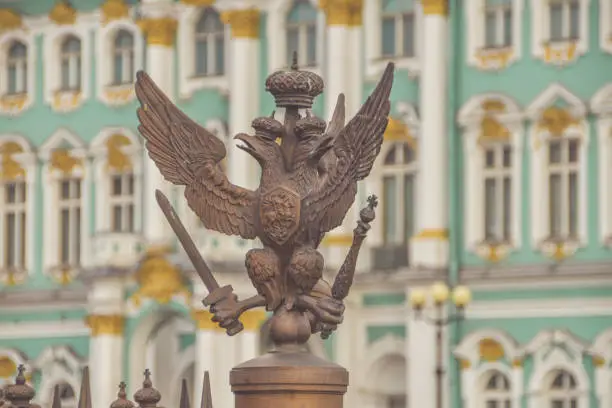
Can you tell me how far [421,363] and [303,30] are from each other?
22.0ft

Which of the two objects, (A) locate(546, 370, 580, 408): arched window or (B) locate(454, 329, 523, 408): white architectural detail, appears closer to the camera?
(A) locate(546, 370, 580, 408): arched window

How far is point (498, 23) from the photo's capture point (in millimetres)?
45406

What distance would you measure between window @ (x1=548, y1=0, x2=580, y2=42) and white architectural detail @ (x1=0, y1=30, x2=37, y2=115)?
1159 centimetres

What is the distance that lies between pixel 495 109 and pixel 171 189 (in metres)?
6.11

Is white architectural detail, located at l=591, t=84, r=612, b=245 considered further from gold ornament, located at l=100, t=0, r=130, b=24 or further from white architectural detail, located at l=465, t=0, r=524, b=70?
gold ornament, located at l=100, t=0, r=130, b=24

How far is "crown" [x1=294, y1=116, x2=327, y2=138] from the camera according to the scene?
452 inches

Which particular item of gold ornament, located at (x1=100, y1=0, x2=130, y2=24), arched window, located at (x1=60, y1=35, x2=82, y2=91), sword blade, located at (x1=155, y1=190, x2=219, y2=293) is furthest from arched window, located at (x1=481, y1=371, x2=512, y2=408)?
sword blade, located at (x1=155, y1=190, x2=219, y2=293)

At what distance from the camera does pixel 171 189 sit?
47.2 meters


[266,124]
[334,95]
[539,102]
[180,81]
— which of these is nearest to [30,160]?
[180,81]

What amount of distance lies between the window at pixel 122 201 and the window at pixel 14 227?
221 centimetres

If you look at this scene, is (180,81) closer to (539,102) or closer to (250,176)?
(250,176)

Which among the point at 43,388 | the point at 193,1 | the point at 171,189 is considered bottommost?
the point at 43,388

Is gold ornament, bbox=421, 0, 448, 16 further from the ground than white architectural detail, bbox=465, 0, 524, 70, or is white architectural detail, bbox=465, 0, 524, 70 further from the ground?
gold ornament, bbox=421, 0, 448, 16

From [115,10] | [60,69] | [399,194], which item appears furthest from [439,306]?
[60,69]
